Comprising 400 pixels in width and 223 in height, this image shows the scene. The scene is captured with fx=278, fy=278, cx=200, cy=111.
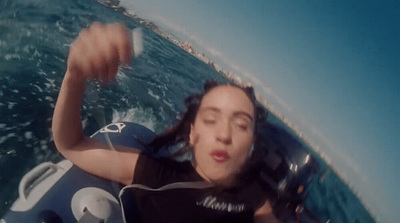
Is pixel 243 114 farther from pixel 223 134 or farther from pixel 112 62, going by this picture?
pixel 112 62

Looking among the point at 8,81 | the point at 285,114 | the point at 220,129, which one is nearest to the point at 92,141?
the point at 220,129

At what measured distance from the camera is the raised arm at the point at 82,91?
551mm

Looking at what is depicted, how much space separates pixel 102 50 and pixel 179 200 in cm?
49

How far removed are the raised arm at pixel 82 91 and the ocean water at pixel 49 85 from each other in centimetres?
13

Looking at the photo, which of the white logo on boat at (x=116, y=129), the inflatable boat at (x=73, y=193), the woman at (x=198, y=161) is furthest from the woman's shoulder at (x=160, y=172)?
the white logo on boat at (x=116, y=129)

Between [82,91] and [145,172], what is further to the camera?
[145,172]

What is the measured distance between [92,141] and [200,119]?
1.04ft

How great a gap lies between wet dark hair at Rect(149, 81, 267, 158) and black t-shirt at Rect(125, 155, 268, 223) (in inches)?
3.4

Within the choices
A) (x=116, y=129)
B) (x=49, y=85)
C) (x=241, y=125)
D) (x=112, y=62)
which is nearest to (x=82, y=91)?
(x=112, y=62)

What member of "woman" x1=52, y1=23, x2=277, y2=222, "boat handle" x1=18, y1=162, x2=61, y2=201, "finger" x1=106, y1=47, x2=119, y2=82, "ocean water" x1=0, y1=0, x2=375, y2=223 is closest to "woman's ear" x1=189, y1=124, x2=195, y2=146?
"woman" x1=52, y1=23, x2=277, y2=222

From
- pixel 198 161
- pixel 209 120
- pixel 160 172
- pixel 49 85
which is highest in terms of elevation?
pixel 209 120

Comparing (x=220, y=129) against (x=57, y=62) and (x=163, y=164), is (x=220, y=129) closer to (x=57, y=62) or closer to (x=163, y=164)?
(x=163, y=164)

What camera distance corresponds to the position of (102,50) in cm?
55

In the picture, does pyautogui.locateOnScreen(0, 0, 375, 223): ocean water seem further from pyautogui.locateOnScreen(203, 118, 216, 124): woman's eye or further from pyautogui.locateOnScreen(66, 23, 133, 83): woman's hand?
pyautogui.locateOnScreen(203, 118, 216, 124): woman's eye
